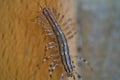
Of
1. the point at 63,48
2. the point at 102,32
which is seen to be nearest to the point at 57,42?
the point at 63,48

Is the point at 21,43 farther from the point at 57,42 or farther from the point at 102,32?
the point at 102,32

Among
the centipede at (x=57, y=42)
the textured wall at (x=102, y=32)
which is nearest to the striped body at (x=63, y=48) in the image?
the centipede at (x=57, y=42)

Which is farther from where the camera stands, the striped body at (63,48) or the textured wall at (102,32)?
the textured wall at (102,32)

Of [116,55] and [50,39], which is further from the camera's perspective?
[116,55]

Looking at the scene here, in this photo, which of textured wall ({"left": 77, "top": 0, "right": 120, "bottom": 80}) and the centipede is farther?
textured wall ({"left": 77, "top": 0, "right": 120, "bottom": 80})

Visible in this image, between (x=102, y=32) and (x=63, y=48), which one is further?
(x=102, y=32)

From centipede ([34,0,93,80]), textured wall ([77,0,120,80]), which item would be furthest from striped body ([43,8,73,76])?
textured wall ([77,0,120,80])

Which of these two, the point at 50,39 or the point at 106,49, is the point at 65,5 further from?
the point at 106,49

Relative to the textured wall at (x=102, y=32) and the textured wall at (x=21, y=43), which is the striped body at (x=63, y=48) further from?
the textured wall at (x=102, y=32)

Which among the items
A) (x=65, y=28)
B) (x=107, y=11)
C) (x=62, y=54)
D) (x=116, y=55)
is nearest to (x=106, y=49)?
(x=116, y=55)

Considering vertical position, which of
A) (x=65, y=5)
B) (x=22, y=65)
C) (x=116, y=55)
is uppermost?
(x=65, y=5)

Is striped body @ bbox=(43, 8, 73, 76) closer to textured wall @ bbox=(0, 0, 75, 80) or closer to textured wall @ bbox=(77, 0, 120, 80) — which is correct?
textured wall @ bbox=(0, 0, 75, 80)
